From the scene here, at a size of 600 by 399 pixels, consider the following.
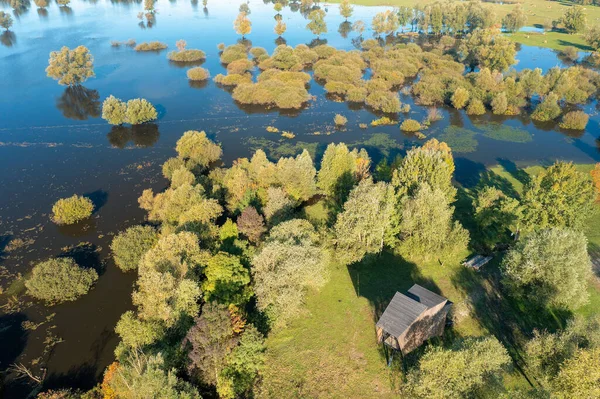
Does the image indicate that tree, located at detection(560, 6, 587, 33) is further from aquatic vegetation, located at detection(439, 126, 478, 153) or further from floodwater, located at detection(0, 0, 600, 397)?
aquatic vegetation, located at detection(439, 126, 478, 153)

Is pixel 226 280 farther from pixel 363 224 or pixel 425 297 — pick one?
pixel 425 297

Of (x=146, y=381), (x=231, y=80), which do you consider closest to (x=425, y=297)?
(x=146, y=381)

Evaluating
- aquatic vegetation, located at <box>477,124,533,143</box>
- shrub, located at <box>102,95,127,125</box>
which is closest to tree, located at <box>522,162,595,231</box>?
aquatic vegetation, located at <box>477,124,533,143</box>

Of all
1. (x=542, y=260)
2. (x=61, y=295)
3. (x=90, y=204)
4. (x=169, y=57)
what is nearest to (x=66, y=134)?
(x=90, y=204)

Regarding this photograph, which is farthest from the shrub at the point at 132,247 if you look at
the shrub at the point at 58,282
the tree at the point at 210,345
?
the tree at the point at 210,345

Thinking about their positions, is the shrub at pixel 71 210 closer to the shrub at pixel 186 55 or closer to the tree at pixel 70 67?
Result: the tree at pixel 70 67

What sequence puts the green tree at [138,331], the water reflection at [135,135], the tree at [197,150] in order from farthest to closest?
the water reflection at [135,135] → the tree at [197,150] → the green tree at [138,331]

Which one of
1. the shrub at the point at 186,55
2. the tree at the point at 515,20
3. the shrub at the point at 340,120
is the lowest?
the shrub at the point at 340,120
